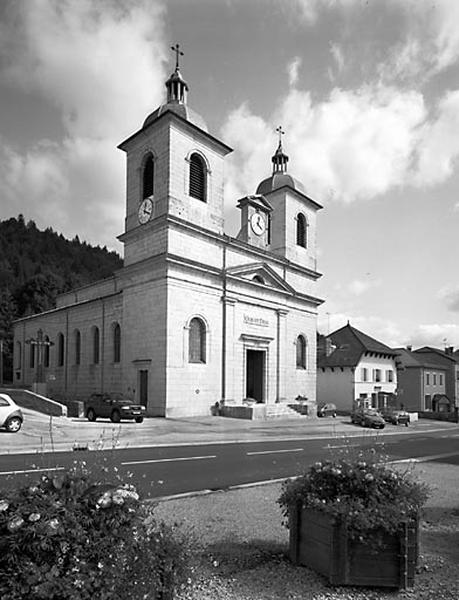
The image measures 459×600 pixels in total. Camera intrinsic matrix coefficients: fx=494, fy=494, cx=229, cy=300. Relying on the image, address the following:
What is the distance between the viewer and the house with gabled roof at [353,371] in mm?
47625

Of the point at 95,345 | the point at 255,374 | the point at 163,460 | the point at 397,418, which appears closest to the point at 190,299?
the point at 255,374

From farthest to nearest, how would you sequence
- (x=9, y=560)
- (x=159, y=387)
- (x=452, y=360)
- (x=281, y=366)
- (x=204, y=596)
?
(x=452, y=360) → (x=281, y=366) → (x=159, y=387) → (x=204, y=596) → (x=9, y=560)

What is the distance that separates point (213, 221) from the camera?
32.8 meters

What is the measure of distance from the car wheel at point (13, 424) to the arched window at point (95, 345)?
17383 millimetres

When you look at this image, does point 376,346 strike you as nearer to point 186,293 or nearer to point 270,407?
point 270,407

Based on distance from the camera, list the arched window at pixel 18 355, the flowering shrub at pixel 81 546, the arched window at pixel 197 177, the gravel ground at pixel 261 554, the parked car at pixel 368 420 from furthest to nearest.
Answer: the arched window at pixel 18 355
the parked car at pixel 368 420
the arched window at pixel 197 177
the gravel ground at pixel 261 554
the flowering shrub at pixel 81 546

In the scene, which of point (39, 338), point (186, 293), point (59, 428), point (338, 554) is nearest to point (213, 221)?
point (186, 293)

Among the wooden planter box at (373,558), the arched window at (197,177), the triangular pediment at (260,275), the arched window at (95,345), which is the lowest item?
the wooden planter box at (373,558)

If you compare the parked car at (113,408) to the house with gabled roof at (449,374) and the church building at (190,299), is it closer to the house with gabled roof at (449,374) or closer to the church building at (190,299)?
the church building at (190,299)

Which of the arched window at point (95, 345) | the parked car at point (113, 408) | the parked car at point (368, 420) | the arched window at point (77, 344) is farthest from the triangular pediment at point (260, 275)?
the arched window at point (77, 344)

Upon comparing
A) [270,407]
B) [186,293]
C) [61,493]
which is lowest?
[270,407]

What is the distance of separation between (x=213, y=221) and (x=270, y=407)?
13011 millimetres

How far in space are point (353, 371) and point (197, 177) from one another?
25.4m

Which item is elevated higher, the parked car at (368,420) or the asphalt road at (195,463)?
the asphalt road at (195,463)
